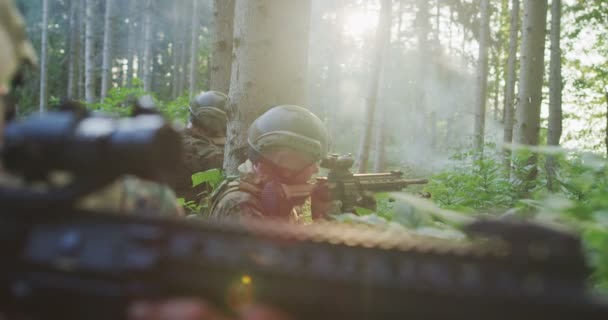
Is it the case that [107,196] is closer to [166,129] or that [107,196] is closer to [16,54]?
[166,129]

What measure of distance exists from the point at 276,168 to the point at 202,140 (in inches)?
145

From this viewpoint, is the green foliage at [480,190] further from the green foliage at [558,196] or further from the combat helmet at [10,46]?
the combat helmet at [10,46]

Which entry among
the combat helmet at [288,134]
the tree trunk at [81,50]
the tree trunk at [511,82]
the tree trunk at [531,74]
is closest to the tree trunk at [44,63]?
the tree trunk at [81,50]

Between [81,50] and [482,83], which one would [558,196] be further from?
[81,50]

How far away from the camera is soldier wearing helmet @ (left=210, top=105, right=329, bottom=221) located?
355cm

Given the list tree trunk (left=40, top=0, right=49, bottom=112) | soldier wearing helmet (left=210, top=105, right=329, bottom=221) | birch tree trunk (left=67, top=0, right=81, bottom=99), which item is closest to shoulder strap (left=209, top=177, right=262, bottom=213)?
soldier wearing helmet (left=210, top=105, right=329, bottom=221)

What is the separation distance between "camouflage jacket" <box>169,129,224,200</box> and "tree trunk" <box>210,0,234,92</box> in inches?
58.9

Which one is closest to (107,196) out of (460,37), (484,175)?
(484,175)

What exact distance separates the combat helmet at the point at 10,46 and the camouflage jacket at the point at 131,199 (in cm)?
43

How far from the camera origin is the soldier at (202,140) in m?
6.86

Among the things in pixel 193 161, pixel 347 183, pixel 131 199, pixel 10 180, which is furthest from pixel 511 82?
pixel 10 180

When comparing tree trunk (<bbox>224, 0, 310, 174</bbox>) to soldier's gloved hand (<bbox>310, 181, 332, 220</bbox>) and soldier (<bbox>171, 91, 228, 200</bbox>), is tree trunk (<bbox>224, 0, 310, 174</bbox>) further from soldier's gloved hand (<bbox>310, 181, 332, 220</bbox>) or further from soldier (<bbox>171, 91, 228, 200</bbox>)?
soldier (<bbox>171, 91, 228, 200</bbox>)

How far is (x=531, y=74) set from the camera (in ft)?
27.5

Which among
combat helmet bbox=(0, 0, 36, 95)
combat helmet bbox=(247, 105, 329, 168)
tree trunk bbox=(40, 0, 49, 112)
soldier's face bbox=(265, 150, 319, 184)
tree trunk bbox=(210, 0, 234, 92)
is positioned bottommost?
soldier's face bbox=(265, 150, 319, 184)
